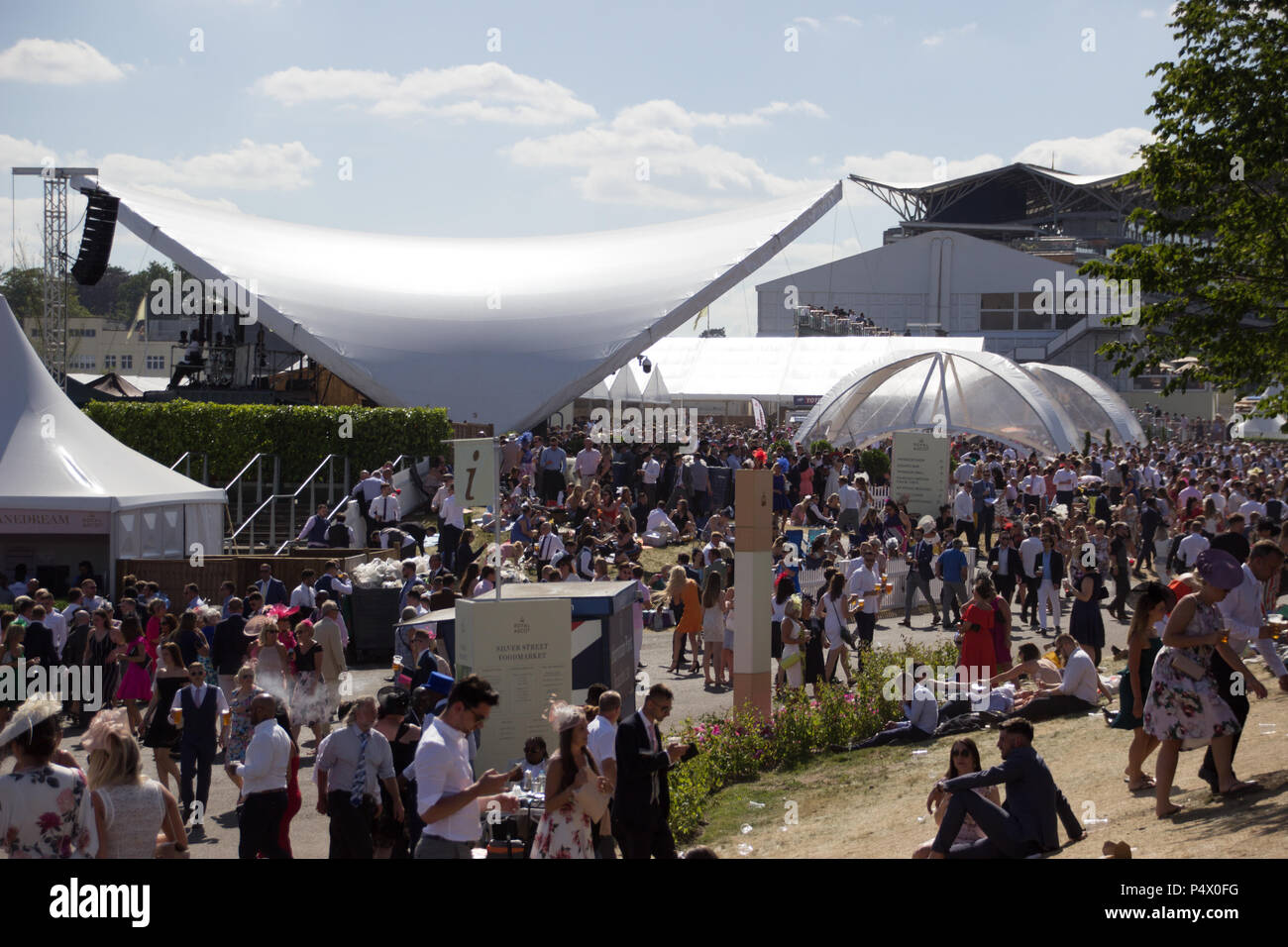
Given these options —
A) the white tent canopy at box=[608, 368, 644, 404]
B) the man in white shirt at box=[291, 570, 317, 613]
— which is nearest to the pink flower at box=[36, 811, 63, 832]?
the man in white shirt at box=[291, 570, 317, 613]

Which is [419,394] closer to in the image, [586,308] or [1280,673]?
[586,308]

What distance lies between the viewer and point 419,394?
1101 inches

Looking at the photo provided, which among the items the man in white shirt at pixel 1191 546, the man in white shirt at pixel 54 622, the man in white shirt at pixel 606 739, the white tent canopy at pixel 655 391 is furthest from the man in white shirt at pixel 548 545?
the white tent canopy at pixel 655 391

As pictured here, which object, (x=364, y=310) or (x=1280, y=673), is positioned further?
(x=364, y=310)

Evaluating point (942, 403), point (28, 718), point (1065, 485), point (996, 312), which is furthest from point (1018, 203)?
point (28, 718)

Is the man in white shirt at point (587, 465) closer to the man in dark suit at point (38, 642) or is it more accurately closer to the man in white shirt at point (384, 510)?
the man in white shirt at point (384, 510)

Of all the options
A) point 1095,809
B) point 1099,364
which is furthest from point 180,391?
point 1099,364

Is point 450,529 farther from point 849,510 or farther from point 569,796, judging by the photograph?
point 569,796

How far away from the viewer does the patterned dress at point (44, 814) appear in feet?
16.8

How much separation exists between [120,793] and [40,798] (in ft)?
1.57

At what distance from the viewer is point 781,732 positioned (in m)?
11.0

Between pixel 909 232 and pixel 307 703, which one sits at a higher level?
pixel 909 232

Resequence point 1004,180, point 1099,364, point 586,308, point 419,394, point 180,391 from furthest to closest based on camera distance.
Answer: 1. point 1004,180
2. point 1099,364
3. point 586,308
4. point 180,391
5. point 419,394
